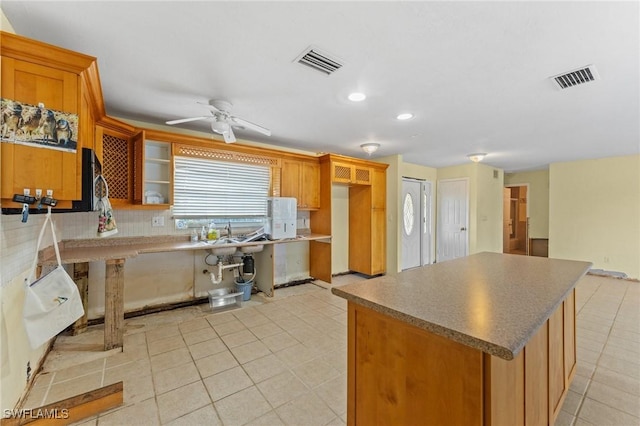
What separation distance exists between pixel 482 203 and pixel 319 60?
19.4ft

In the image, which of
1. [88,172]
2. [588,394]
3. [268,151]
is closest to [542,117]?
[588,394]

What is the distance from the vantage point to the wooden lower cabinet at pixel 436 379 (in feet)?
3.07

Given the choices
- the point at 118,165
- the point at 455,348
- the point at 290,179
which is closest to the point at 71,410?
the point at 455,348

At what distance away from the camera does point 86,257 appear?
2.40m

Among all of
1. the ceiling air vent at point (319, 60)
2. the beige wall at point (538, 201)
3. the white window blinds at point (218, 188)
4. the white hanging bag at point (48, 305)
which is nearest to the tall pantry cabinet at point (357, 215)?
the white window blinds at point (218, 188)

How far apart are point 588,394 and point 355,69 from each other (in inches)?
118

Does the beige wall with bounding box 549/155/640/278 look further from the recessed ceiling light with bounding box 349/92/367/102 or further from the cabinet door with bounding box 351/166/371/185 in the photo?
the recessed ceiling light with bounding box 349/92/367/102

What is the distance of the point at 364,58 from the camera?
194cm

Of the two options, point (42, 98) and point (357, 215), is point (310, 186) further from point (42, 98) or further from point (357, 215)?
point (42, 98)

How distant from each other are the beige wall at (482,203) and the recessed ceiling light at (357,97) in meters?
4.64

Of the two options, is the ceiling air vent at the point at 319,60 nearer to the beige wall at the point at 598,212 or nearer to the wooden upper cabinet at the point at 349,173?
the wooden upper cabinet at the point at 349,173

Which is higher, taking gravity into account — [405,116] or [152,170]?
[405,116]

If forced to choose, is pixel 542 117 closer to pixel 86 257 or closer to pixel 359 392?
pixel 359 392

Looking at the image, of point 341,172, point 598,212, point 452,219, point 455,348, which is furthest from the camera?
point 452,219
